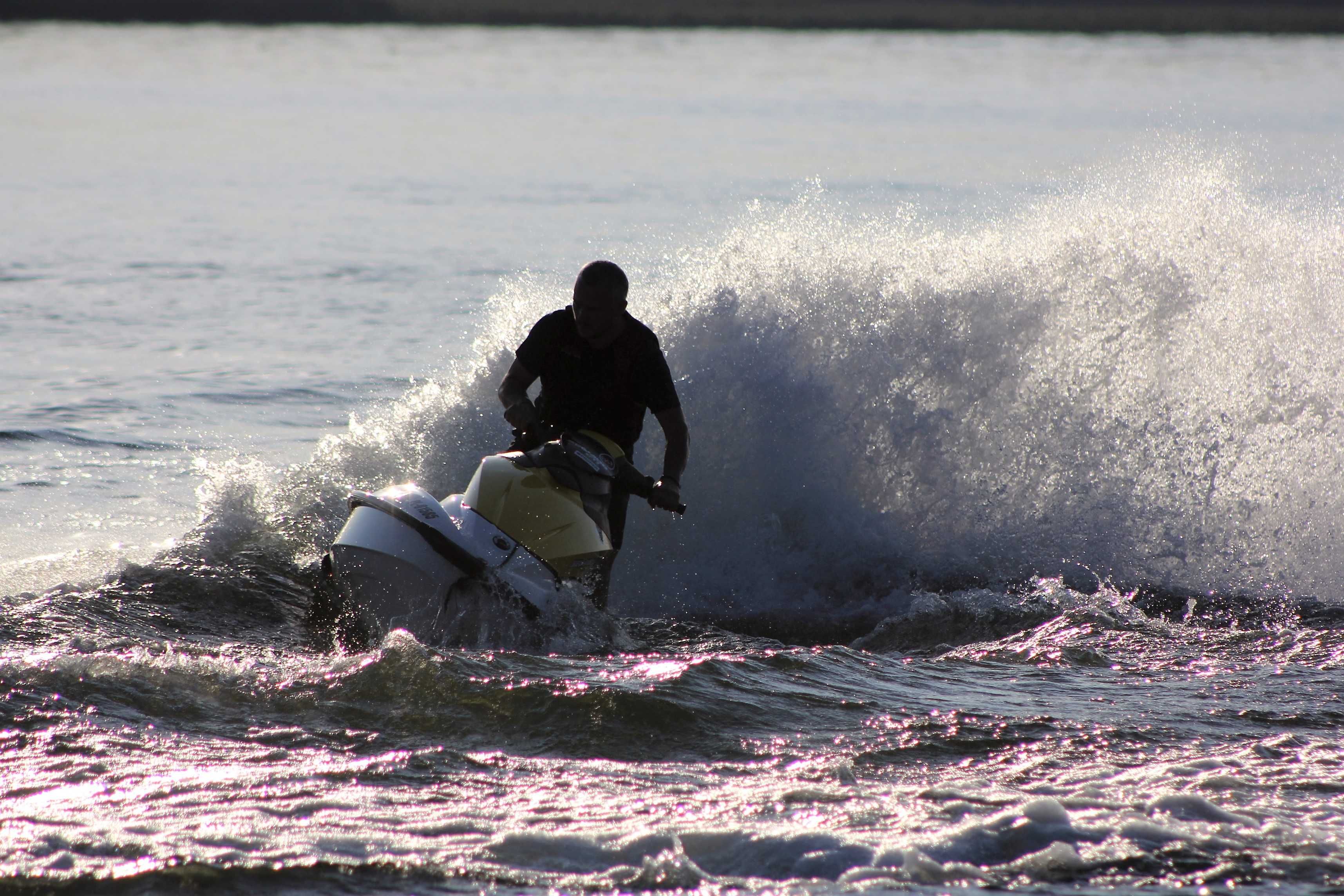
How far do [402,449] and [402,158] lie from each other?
70.9 feet

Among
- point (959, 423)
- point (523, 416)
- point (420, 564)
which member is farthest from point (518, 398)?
point (959, 423)

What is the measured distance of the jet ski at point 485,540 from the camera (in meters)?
5.73

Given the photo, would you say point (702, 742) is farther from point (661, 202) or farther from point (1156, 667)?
point (661, 202)

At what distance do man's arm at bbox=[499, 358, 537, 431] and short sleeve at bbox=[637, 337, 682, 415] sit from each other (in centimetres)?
19

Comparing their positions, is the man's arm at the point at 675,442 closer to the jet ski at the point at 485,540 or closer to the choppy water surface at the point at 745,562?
the jet ski at the point at 485,540

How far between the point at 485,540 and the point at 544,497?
0.35 meters

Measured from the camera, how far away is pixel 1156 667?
21.6ft

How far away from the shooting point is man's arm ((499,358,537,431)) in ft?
20.1

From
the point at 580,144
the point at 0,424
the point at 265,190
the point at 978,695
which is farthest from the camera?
the point at 580,144

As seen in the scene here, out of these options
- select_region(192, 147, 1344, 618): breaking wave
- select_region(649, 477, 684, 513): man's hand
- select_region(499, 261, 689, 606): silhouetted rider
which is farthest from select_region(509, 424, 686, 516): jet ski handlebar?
select_region(192, 147, 1344, 618): breaking wave

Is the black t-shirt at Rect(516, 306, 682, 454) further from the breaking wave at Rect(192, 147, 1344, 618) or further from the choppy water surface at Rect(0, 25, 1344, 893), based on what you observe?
Result: the breaking wave at Rect(192, 147, 1344, 618)

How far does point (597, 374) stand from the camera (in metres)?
6.48

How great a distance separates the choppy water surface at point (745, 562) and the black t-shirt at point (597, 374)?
3.14 feet

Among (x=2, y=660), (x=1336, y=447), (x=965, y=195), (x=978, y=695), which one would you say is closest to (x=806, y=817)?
(x=978, y=695)
